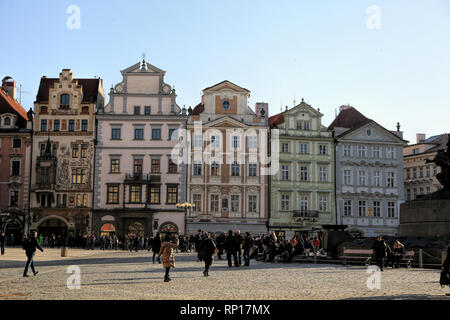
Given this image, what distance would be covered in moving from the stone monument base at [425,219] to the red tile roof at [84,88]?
120ft

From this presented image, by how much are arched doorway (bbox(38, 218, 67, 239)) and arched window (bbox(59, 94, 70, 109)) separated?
33.0 feet

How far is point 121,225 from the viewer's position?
174 ft

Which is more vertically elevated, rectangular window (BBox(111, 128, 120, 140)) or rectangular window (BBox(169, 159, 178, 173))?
rectangular window (BBox(111, 128, 120, 140))

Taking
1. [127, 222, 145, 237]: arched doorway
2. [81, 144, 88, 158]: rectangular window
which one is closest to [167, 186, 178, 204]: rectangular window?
[127, 222, 145, 237]: arched doorway

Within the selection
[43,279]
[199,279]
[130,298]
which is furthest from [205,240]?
[130,298]

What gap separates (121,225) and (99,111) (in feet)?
33.9

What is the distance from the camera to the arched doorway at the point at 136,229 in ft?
175

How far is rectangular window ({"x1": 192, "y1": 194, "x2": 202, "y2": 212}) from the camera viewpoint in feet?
179

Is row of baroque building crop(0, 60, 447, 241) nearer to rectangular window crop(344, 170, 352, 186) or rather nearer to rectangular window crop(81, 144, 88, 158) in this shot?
rectangular window crop(81, 144, 88, 158)

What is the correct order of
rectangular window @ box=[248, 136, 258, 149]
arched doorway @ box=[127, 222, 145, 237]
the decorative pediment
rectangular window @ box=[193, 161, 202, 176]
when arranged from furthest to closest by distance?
rectangular window @ box=[248, 136, 258, 149] < the decorative pediment < rectangular window @ box=[193, 161, 202, 176] < arched doorway @ box=[127, 222, 145, 237]

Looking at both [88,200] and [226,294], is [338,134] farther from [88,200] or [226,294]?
[226,294]

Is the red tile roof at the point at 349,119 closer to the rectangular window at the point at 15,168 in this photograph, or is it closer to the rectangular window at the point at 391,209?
the rectangular window at the point at 391,209

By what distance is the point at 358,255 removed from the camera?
25641mm

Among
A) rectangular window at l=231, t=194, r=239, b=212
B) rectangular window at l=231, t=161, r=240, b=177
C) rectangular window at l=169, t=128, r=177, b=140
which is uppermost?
rectangular window at l=169, t=128, r=177, b=140
